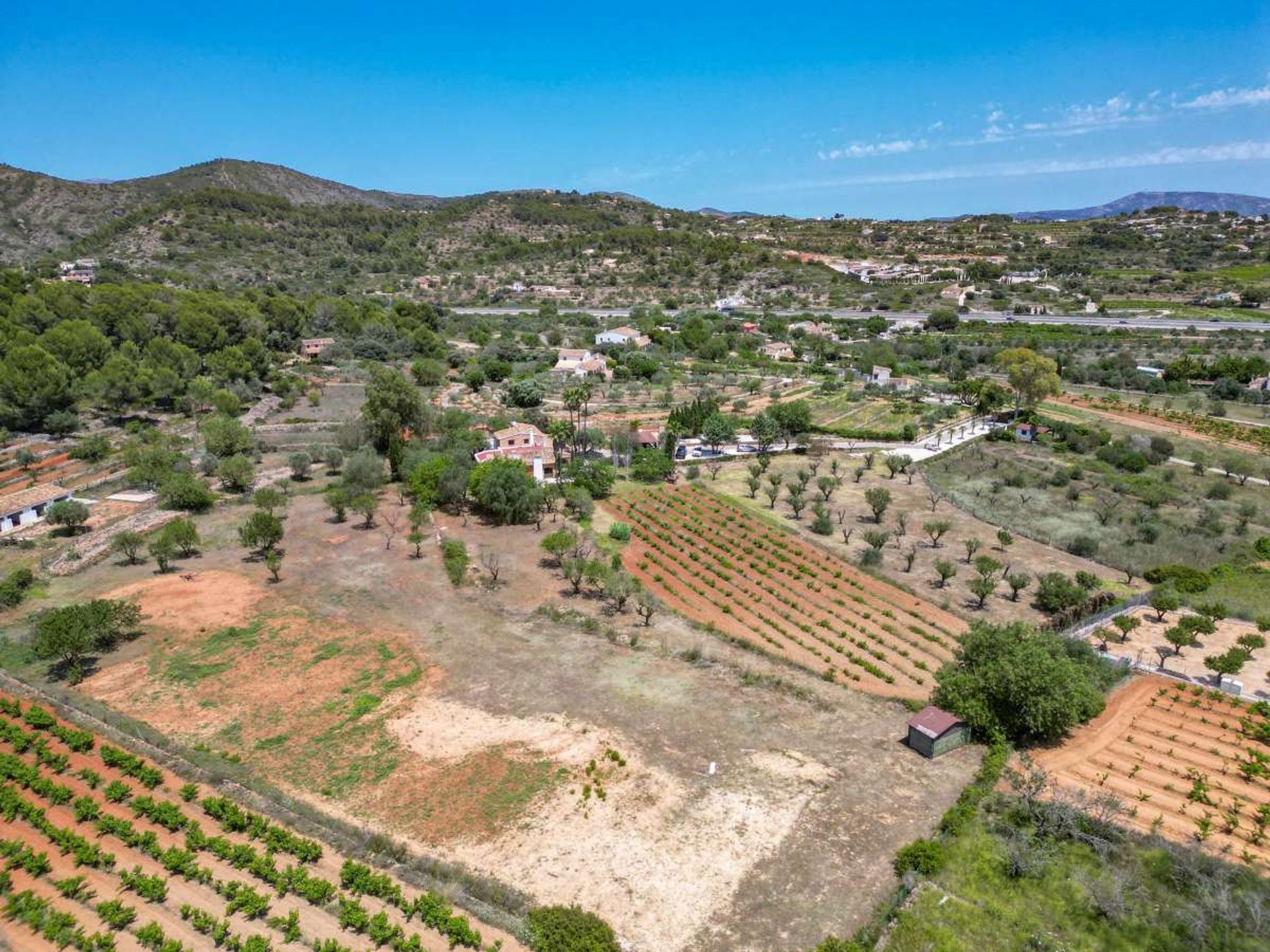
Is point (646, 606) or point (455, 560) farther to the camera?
point (455, 560)

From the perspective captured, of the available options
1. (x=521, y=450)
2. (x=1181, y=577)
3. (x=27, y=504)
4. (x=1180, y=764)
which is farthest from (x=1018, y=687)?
(x=27, y=504)

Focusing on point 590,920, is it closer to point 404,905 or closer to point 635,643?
point 404,905

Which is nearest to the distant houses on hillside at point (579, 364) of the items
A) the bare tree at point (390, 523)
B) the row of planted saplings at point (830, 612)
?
the bare tree at point (390, 523)

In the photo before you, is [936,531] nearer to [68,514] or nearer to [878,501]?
[878,501]

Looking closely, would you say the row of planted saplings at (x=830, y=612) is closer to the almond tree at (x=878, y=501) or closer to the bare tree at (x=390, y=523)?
the almond tree at (x=878, y=501)

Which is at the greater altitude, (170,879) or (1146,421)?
(170,879)

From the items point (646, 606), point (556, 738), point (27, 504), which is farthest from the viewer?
point (27, 504)

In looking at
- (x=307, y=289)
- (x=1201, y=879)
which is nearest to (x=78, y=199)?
(x=307, y=289)
